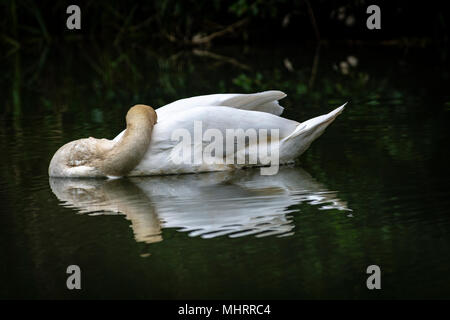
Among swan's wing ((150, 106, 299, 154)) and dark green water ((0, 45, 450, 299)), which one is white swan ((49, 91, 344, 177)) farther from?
dark green water ((0, 45, 450, 299))

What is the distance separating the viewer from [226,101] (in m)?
6.90

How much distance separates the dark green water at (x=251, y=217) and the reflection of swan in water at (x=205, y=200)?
14mm

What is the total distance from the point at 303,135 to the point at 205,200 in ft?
3.94

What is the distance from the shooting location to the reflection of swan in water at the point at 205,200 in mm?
5035

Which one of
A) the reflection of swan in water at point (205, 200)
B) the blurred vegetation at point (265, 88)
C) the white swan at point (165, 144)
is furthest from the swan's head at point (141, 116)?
the blurred vegetation at point (265, 88)

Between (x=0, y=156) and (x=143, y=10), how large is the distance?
14708 mm

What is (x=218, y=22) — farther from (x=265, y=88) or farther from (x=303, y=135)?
(x=303, y=135)

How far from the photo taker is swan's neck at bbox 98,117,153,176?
21.0ft

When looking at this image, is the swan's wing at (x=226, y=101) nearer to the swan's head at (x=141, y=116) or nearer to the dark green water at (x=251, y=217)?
the swan's head at (x=141, y=116)

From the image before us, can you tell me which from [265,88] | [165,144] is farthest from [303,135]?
[265,88]

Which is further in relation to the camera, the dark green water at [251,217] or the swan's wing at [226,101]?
the swan's wing at [226,101]

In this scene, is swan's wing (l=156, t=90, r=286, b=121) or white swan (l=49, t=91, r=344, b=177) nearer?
white swan (l=49, t=91, r=344, b=177)

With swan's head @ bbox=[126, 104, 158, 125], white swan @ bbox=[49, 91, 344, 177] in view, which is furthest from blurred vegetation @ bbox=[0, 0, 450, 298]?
swan's head @ bbox=[126, 104, 158, 125]

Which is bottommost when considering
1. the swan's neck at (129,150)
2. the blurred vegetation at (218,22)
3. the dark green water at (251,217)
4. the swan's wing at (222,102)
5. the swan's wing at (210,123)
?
the dark green water at (251,217)
